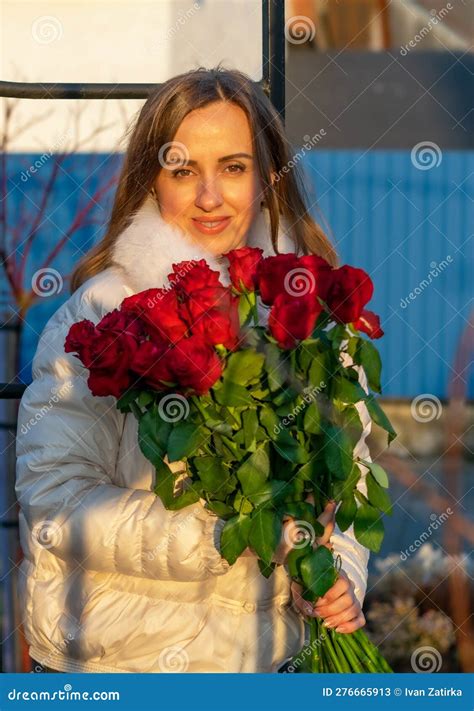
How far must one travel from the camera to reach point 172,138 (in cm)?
223

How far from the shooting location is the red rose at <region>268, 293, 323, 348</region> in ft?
6.08

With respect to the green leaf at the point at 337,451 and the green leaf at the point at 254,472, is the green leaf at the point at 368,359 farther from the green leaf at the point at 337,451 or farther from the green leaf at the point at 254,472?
the green leaf at the point at 254,472

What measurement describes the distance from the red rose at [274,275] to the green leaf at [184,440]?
234mm

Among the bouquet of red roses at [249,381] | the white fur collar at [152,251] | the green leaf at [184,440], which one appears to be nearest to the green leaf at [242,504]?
the bouquet of red roses at [249,381]

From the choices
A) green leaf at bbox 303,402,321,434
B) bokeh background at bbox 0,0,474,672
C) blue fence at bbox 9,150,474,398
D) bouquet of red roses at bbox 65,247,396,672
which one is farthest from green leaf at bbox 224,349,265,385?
blue fence at bbox 9,150,474,398

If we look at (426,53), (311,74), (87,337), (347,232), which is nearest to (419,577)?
(347,232)

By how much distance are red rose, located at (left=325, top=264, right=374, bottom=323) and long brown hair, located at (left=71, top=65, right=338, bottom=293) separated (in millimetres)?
459

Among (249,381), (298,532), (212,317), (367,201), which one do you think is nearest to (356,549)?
(298,532)

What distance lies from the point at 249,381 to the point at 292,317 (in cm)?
13

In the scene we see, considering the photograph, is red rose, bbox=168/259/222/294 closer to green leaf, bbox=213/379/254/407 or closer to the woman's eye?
green leaf, bbox=213/379/254/407

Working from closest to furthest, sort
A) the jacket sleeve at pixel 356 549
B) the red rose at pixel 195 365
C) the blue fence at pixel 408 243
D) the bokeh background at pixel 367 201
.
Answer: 1. the red rose at pixel 195 365
2. the jacket sleeve at pixel 356 549
3. the bokeh background at pixel 367 201
4. the blue fence at pixel 408 243

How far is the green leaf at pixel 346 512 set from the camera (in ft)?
6.49

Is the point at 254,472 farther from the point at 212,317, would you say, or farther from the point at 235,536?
the point at 212,317

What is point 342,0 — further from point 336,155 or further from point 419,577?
point 419,577
